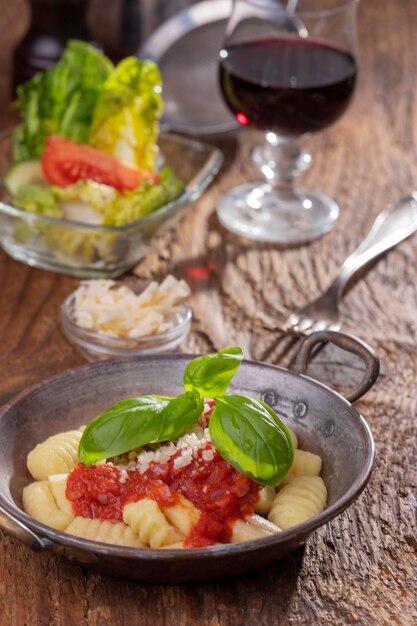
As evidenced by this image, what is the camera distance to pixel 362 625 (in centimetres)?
121

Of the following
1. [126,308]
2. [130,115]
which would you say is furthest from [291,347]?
[130,115]

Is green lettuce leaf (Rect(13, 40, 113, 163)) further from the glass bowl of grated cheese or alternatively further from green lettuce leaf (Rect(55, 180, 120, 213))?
the glass bowl of grated cheese

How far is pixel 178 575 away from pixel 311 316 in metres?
0.82

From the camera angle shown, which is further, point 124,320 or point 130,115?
point 130,115

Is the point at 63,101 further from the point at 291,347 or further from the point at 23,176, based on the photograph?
the point at 291,347

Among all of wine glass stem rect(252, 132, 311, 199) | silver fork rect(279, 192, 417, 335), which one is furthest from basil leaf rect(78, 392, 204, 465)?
wine glass stem rect(252, 132, 311, 199)

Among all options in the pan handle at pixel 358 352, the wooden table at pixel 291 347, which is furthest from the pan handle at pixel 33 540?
the pan handle at pixel 358 352

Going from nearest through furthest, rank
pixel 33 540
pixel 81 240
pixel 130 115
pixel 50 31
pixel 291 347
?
pixel 33 540 → pixel 291 347 → pixel 81 240 → pixel 130 115 → pixel 50 31

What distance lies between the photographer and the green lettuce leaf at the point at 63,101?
2.17 metres

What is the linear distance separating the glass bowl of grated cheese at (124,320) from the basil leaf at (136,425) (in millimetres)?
393

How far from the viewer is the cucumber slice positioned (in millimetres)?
2098

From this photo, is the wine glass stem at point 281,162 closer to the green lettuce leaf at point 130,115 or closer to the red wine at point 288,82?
the red wine at point 288,82

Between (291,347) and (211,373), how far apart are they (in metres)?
0.52

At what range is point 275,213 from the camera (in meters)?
2.26
